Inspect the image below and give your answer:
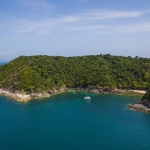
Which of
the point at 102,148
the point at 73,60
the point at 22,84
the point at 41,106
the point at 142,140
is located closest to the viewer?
the point at 102,148

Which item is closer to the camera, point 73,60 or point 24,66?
point 24,66

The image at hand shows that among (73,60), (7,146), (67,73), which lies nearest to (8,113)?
(7,146)

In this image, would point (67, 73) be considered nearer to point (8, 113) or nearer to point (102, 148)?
point (8, 113)

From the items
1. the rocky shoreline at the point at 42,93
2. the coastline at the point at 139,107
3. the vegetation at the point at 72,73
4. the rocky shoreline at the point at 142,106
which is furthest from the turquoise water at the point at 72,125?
the vegetation at the point at 72,73

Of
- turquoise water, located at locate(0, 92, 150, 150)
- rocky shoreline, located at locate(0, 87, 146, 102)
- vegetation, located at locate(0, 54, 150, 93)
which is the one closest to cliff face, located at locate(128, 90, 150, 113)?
turquoise water, located at locate(0, 92, 150, 150)

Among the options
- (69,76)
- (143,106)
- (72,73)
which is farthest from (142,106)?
(72,73)
